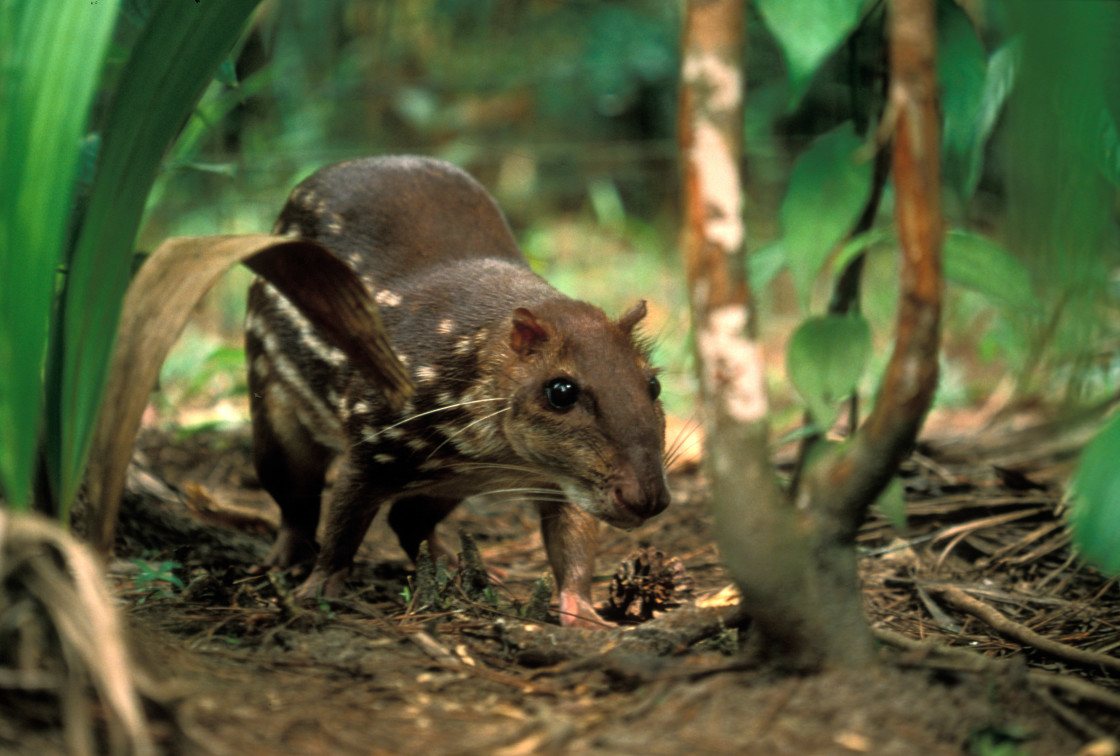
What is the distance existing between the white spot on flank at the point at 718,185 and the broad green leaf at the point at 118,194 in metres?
0.90

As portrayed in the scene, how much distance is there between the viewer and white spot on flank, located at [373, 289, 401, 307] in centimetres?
340

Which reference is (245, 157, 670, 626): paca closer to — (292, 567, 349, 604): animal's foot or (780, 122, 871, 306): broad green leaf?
(292, 567, 349, 604): animal's foot

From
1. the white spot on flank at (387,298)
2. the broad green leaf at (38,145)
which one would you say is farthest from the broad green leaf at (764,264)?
the broad green leaf at (38,145)

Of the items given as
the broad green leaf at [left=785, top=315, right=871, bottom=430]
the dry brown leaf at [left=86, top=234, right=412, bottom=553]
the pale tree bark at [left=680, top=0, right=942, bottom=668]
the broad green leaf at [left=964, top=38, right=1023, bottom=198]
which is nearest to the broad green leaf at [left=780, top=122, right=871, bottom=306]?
the broad green leaf at [left=785, top=315, right=871, bottom=430]

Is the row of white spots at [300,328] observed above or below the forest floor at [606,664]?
above

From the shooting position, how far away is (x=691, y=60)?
1.79 metres

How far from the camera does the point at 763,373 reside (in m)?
1.83

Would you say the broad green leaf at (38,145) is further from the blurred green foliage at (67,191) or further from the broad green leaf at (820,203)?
the broad green leaf at (820,203)

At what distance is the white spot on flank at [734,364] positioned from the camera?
5.92 feet

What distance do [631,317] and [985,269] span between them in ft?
3.63

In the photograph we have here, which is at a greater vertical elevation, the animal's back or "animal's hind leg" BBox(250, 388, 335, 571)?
the animal's back

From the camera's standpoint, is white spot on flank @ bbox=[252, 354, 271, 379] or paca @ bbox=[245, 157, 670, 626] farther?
white spot on flank @ bbox=[252, 354, 271, 379]

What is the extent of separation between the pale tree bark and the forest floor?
0.47 ft

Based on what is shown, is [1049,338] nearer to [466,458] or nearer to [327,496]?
[466,458]
